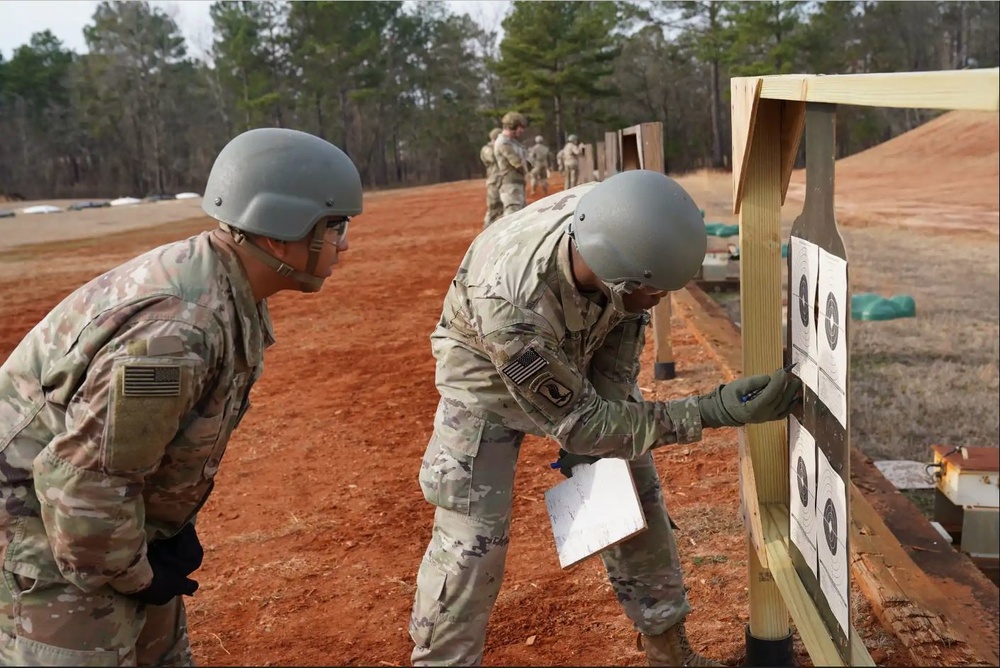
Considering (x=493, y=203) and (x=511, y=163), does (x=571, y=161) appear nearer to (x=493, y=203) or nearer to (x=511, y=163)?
(x=493, y=203)

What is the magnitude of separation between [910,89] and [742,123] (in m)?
1.01

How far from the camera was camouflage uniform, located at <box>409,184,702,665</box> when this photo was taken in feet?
8.12

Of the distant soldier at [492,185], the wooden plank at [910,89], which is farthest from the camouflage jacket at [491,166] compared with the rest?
the wooden plank at [910,89]

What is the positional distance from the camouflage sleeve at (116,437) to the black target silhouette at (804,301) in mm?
1353

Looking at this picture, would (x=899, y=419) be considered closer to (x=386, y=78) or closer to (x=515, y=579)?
(x=515, y=579)

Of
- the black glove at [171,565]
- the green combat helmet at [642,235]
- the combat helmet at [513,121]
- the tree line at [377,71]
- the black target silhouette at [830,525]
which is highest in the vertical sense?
the tree line at [377,71]

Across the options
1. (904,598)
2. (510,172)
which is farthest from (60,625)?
(510,172)

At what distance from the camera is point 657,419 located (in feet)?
8.27

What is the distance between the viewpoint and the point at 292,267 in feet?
7.29

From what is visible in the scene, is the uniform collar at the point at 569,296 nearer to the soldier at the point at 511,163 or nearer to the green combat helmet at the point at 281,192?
the green combat helmet at the point at 281,192

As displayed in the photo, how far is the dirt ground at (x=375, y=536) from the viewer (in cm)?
352

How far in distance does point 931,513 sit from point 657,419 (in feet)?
12.0

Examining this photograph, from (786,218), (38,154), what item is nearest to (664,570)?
(786,218)

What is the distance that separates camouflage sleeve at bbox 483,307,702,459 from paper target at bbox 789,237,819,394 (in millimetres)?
334
